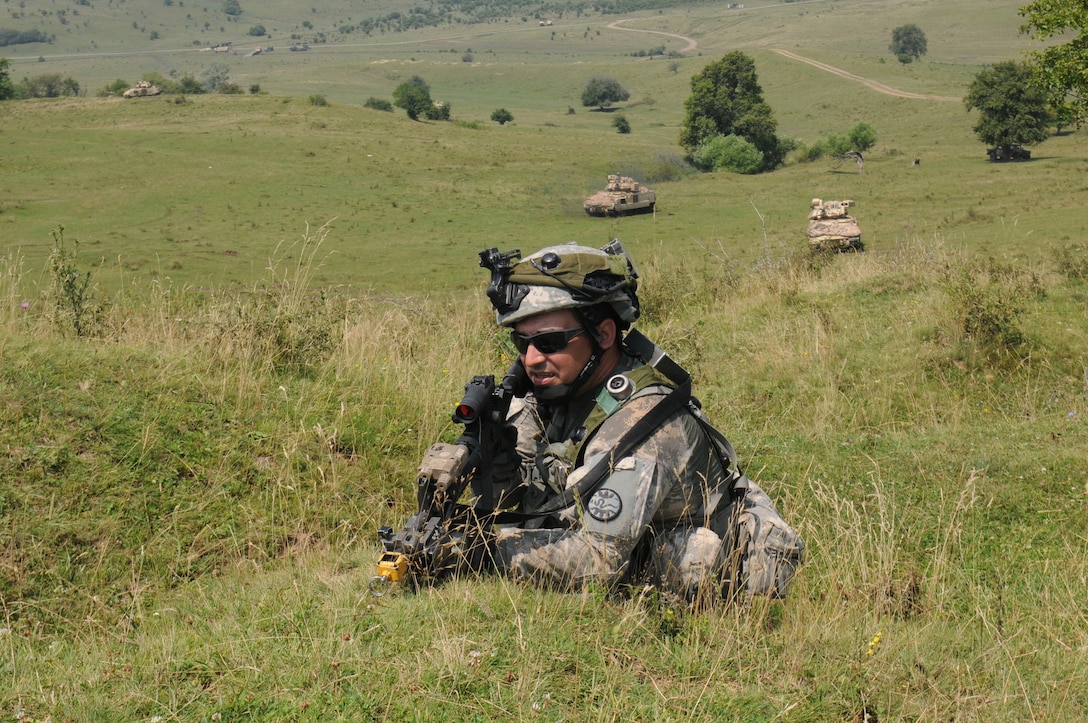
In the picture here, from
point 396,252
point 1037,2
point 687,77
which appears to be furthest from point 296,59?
point 1037,2

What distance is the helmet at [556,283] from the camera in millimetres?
3830

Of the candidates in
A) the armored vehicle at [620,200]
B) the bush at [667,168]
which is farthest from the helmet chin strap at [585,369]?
the bush at [667,168]

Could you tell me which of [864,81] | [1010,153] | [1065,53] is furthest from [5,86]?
[1065,53]

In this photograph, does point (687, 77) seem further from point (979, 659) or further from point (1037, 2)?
point (979, 659)

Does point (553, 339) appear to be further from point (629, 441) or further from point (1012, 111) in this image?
point (1012, 111)

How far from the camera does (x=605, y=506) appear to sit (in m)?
3.51

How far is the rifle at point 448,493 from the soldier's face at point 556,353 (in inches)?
8.7

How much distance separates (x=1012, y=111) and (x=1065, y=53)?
131 ft

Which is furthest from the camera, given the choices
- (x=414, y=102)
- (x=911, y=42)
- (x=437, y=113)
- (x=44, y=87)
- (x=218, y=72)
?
(x=218, y=72)

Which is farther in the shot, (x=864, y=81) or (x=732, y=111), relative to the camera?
(x=864, y=81)

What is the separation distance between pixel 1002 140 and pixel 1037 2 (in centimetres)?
3944

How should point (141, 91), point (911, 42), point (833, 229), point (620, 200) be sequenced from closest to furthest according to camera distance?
1. point (833, 229)
2. point (620, 200)
3. point (141, 91)
4. point (911, 42)

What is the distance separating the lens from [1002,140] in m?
50.6

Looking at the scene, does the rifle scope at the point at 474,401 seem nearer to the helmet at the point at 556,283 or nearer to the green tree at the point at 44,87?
the helmet at the point at 556,283
